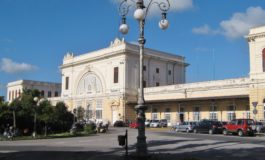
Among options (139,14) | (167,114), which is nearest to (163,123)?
(167,114)

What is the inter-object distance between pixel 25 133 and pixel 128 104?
102ft

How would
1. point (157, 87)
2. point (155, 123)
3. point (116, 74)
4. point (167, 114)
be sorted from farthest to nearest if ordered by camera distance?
1. point (116, 74)
2. point (157, 87)
3. point (167, 114)
4. point (155, 123)

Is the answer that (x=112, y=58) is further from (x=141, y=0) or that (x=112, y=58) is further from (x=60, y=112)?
(x=141, y=0)

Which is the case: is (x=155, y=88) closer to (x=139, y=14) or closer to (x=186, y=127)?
(x=186, y=127)

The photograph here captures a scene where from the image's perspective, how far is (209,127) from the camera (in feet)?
126

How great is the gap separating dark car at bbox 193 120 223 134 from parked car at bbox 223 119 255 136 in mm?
1007

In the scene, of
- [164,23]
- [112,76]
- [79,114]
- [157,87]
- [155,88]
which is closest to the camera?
[164,23]

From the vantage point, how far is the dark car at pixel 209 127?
3781cm

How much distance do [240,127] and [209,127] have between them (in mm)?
4313

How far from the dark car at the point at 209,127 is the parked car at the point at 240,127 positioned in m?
1.01

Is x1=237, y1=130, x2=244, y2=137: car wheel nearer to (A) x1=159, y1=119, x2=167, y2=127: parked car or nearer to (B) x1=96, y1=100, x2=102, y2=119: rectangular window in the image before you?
(A) x1=159, y1=119, x2=167, y2=127: parked car

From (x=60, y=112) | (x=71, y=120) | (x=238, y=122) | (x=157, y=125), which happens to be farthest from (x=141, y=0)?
(x=157, y=125)

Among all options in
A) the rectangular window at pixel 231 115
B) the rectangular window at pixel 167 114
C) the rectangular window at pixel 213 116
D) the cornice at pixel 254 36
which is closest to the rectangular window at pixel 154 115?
the rectangular window at pixel 167 114

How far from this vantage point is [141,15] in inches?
551
